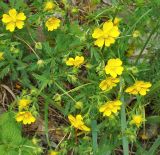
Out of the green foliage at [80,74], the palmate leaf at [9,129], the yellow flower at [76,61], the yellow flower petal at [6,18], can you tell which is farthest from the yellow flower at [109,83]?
the yellow flower petal at [6,18]

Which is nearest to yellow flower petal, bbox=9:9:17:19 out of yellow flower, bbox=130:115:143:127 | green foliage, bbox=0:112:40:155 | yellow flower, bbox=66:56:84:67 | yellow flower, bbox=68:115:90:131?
yellow flower, bbox=66:56:84:67

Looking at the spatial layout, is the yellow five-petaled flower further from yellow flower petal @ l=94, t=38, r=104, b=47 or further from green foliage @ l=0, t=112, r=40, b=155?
yellow flower petal @ l=94, t=38, r=104, b=47

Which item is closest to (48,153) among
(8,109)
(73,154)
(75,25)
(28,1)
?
(73,154)

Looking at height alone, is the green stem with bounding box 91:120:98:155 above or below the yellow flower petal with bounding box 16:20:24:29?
below

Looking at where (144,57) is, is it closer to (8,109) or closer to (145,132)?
(145,132)

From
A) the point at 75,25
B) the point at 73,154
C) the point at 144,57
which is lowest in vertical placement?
the point at 73,154

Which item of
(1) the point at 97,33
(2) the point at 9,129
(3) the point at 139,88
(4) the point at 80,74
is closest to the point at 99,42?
(1) the point at 97,33
